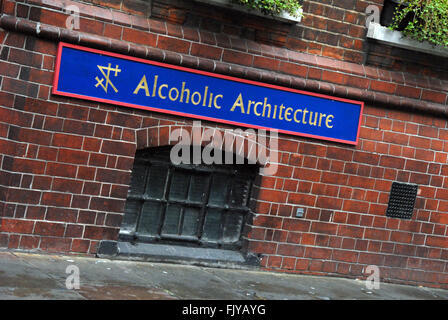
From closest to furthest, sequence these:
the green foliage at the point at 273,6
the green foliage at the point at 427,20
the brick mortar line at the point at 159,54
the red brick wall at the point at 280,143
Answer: the brick mortar line at the point at 159,54 < the red brick wall at the point at 280,143 < the green foliage at the point at 273,6 < the green foliage at the point at 427,20

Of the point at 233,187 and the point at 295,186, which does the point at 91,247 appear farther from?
the point at 295,186

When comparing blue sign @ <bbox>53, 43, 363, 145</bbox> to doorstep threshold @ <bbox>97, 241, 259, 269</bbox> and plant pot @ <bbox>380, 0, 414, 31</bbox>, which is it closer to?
plant pot @ <bbox>380, 0, 414, 31</bbox>

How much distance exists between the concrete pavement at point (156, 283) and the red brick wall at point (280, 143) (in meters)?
0.32

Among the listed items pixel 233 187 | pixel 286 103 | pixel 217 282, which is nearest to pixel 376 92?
pixel 286 103

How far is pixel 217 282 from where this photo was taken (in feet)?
26.3

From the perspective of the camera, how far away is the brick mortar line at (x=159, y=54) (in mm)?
7445

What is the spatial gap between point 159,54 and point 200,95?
0.69 meters

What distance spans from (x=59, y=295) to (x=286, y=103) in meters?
3.82

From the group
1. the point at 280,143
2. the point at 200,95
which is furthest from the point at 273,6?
the point at 280,143

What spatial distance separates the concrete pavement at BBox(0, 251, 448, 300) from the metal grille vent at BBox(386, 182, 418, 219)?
3.08 ft

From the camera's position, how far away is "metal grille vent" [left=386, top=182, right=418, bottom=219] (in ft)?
31.4

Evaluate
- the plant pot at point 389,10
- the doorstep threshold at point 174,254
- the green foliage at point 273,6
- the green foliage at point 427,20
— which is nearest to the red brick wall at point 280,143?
the doorstep threshold at point 174,254

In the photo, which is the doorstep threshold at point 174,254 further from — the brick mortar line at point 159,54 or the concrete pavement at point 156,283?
the brick mortar line at point 159,54

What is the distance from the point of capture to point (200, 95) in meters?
8.37
